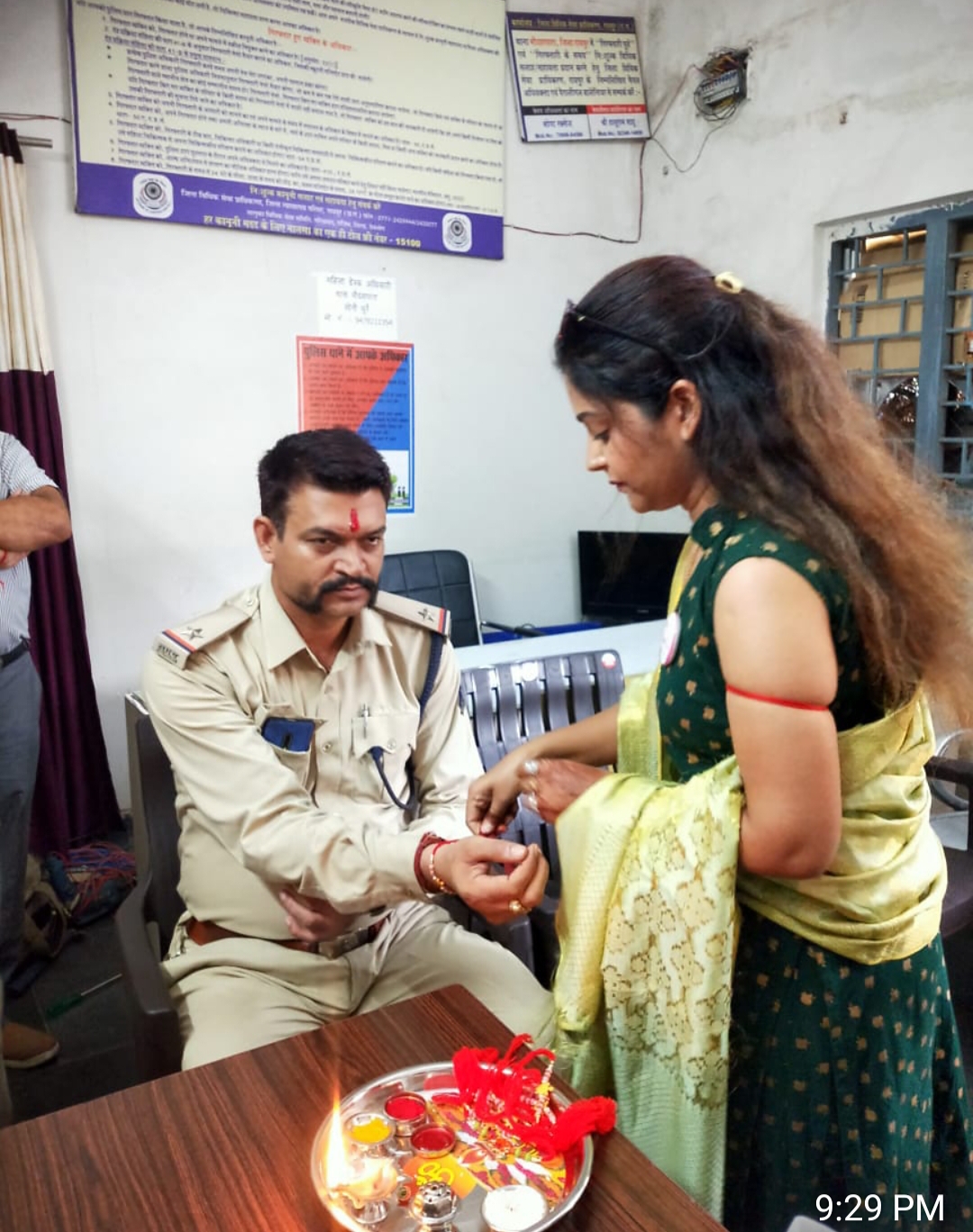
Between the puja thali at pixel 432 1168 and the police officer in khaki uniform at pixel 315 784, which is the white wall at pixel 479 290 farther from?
the puja thali at pixel 432 1168

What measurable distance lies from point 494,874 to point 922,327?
9.01 ft

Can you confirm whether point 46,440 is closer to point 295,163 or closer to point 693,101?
point 295,163

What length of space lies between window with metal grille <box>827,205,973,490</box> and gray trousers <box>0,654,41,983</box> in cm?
275

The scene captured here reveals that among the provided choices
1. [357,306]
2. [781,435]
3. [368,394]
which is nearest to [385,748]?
[781,435]

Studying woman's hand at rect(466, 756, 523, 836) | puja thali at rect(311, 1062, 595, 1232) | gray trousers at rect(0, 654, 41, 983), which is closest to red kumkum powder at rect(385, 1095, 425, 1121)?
puja thali at rect(311, 1062, 595, 1232)

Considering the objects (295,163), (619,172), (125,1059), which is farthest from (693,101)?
(125,1059)

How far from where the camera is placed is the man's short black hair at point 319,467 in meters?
1.56

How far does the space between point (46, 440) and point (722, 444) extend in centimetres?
280

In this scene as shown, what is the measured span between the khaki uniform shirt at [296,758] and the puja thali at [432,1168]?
417 millimetres

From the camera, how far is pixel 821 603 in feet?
3.07

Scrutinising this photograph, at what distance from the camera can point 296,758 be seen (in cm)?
155

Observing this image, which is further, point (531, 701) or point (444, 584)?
point (444, 584)

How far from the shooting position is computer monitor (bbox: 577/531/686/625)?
4035 mm

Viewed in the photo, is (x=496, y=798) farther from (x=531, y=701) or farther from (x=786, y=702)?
(x=531, y=701)
